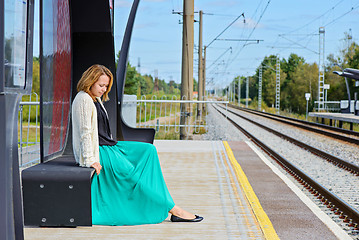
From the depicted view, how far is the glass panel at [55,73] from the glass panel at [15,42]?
116 cm

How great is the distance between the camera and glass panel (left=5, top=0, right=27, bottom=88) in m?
2.87

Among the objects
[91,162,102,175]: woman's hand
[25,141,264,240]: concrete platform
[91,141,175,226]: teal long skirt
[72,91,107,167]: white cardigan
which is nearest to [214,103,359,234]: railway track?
[25,141,264,240]: concrete platform

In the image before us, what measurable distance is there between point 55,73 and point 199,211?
200 centimetres

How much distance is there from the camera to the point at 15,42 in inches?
117

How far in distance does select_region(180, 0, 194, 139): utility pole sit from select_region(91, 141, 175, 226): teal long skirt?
9487 mm

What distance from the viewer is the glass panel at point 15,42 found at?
287cm

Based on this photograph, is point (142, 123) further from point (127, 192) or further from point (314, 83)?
point (314, 83)

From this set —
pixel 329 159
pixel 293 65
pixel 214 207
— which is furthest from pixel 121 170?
pixel 293 65

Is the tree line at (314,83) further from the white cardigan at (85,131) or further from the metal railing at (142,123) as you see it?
the white cardigan at (85,131)

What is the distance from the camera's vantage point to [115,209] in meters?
4.53

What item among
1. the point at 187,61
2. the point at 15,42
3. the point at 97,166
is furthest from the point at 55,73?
the point at 187,61

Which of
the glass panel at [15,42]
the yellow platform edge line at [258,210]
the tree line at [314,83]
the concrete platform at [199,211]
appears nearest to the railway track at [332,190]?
the yellow platform edge line at [258,210]

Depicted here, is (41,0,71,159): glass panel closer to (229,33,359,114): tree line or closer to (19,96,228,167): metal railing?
(19,96,228,167): metal railing

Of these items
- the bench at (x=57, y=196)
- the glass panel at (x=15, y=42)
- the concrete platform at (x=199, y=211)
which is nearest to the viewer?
the glass panel at (x=15, y=42)
